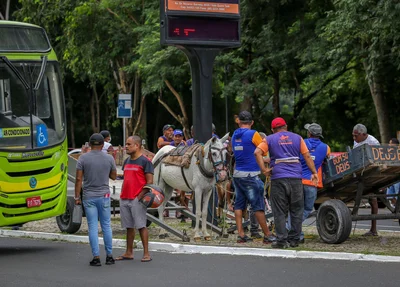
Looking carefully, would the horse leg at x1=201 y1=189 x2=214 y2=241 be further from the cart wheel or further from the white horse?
the cart wheel

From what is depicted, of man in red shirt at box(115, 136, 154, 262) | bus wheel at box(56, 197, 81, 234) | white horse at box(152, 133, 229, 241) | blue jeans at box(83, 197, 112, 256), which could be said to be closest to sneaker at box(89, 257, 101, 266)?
blue jeans at box(83, 197, 112, 256)

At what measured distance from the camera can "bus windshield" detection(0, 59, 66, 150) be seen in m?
15.1

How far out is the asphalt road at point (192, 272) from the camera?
36.7ft

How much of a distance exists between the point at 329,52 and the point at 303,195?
13.5m

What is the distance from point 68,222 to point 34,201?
2370 millimetres

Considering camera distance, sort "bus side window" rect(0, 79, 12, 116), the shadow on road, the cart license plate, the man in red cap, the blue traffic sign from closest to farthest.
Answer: the man in red cap → the shadow on road → the cart license plate → "bus side window" rect(0, 79, 12, 116) → the blue traffic sign

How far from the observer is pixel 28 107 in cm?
1551

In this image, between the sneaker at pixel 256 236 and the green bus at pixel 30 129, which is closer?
the green bus at pixel 30 129

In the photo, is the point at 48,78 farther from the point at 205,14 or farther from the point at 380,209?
the point at 380,209

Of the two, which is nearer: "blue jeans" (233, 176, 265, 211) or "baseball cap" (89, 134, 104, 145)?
"baseball cap" (89, 134, 104, 145)

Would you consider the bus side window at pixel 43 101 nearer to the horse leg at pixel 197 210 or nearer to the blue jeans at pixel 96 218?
the horse leg at pixel 197 210

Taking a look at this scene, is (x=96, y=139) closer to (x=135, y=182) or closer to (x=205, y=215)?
(x=135, y=182)

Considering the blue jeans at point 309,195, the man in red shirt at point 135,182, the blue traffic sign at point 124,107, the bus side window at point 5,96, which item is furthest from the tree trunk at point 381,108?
the man in red shirt at point 135,182

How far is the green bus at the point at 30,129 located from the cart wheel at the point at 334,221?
4154 mm
